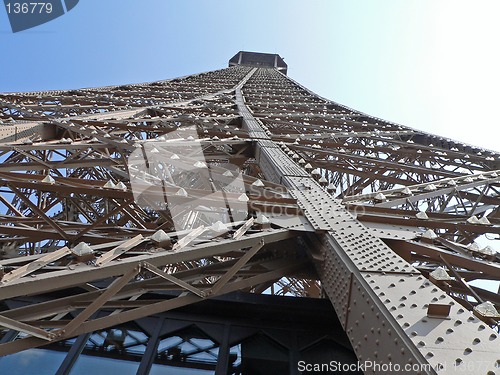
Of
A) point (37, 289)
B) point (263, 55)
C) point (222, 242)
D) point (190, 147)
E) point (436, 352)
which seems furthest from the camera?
point (263, 55)

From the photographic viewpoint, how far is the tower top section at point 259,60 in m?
58.8

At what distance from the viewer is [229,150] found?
1091 cm

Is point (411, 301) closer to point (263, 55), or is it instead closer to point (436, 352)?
point (436, 352)

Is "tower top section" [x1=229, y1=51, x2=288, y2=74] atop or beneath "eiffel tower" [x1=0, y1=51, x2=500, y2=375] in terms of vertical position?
atop

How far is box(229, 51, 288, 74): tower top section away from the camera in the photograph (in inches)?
2316

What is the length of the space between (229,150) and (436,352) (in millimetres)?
8536

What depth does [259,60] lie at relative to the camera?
194ft

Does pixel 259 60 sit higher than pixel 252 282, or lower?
higher

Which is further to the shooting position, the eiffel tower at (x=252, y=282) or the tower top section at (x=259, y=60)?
the tower top section at (x=259, y=60)

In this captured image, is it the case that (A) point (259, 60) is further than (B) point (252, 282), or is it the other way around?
(A) point (259, 60)

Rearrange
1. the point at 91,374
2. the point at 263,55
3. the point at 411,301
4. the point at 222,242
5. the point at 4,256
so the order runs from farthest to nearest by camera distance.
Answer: the point at 263,55
the point at 4,256
the point at 91,374
the point at 222,242
the point at 411,301

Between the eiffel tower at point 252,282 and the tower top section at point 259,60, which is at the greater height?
the tower top section at point 259,60

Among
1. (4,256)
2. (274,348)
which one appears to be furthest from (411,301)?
(4,256)

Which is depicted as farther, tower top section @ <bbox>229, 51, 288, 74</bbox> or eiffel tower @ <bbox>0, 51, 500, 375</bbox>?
tower top section @ <bbox>229, 51, 288, 74</bbox>
